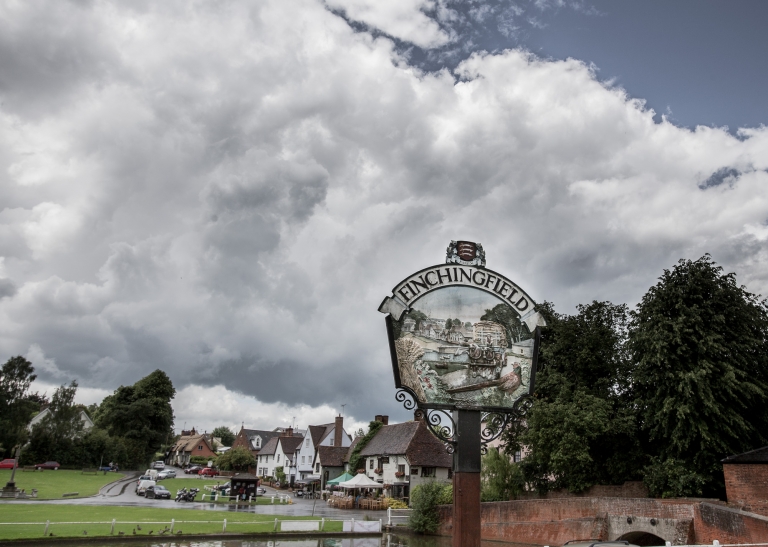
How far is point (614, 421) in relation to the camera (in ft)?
97.7

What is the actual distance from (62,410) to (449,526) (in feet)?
167

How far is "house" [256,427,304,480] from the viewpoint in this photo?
78.6 metres

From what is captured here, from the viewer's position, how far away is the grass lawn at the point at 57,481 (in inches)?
1681

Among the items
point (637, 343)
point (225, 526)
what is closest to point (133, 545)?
point (225, 526)

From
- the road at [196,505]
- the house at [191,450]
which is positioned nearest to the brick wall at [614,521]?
the road at [196,505]

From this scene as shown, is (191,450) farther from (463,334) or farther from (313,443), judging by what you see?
(463,334)

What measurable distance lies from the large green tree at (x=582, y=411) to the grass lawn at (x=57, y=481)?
33401 millimetres

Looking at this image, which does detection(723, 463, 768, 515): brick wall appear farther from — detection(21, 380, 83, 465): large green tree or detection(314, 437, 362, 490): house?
detection(21, 380, 83, 465): large green tree

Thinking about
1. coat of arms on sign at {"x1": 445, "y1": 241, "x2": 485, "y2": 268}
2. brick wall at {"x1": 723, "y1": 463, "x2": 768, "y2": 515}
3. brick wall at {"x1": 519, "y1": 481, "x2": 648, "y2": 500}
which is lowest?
brick wall at {"x1": 519, "y1": 481, "x2": 648, "y2": 500}

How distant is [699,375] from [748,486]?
514cm

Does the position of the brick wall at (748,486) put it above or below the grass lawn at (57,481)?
above

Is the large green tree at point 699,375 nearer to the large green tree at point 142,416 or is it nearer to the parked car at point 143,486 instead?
the parked car at point 143,486

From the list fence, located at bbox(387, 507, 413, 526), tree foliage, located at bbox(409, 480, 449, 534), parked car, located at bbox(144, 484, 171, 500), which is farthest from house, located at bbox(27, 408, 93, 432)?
tree foliage, located at bbox(409, 480, 449, 534)

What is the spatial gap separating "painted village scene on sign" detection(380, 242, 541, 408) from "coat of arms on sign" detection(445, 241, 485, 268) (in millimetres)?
27
